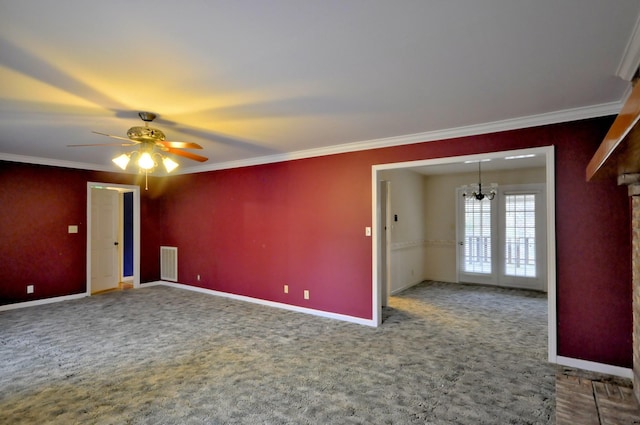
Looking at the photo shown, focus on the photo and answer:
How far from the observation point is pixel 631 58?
2059 millimetres

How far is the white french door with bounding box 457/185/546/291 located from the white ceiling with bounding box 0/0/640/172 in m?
3.90

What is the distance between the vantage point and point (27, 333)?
13.3 feet

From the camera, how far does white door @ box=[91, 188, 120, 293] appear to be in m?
6.35

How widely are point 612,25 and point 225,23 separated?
204cm

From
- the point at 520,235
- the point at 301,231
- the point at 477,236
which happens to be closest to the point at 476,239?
the point at 477,236

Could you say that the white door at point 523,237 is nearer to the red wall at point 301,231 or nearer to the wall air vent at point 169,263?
the red wall at point 301,231

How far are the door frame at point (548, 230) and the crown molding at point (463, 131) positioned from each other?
25 cm

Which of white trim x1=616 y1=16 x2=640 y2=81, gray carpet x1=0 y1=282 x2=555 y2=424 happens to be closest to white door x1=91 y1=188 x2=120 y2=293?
gray carpet x1=0 y1=282 x2=555 y2=424

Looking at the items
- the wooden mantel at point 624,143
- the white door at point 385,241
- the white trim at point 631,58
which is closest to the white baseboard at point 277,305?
the white door at point 385,241

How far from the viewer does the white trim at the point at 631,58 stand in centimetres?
183

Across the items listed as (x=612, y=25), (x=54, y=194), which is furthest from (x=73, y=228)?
(x=612, y=25)

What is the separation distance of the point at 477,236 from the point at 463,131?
4.11 metres

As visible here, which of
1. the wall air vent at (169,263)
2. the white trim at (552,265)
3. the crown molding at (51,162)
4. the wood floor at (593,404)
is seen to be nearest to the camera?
the wood floor at (593,404)

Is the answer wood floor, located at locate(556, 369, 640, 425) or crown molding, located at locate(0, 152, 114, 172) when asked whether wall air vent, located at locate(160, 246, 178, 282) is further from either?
wood floor, located at locate(556, 369, 640, 425)
